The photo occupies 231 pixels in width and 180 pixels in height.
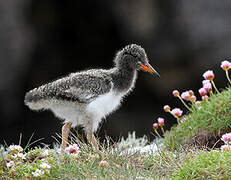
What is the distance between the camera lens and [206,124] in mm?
5258

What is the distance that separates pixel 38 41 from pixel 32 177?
7.45 metres

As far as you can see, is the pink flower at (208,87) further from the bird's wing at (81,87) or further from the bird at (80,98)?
the bird's wing at (81,87)

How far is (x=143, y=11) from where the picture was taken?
10305 mm

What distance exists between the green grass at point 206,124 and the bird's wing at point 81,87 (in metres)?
1.17

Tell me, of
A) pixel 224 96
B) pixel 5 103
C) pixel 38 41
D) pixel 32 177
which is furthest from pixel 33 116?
pixel 32 177

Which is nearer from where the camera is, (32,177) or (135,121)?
(32,177)

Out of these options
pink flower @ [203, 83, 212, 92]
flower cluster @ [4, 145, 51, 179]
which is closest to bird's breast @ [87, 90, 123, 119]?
flower cluster @ [4, 145, 51, 179]

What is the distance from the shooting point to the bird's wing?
4594 mm

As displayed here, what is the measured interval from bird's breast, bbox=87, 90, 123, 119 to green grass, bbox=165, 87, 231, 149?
35.9 inches

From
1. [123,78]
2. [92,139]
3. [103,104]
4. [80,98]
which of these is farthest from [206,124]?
[80,98]

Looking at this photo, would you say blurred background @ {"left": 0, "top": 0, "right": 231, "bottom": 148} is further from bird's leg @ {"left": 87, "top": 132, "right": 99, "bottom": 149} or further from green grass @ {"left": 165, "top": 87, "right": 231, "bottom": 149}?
bird's leg @ {"left": 87, "top": 132, "right": 99, "bottom": 149}

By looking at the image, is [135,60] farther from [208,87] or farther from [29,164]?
[29,164]

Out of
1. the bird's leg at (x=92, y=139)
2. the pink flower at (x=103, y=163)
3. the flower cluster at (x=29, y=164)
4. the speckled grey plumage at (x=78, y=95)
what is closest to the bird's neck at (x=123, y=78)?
the speckled grey plumage at (x=78, y=95)

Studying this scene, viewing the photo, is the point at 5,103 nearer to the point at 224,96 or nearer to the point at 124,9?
the point at 124,9
